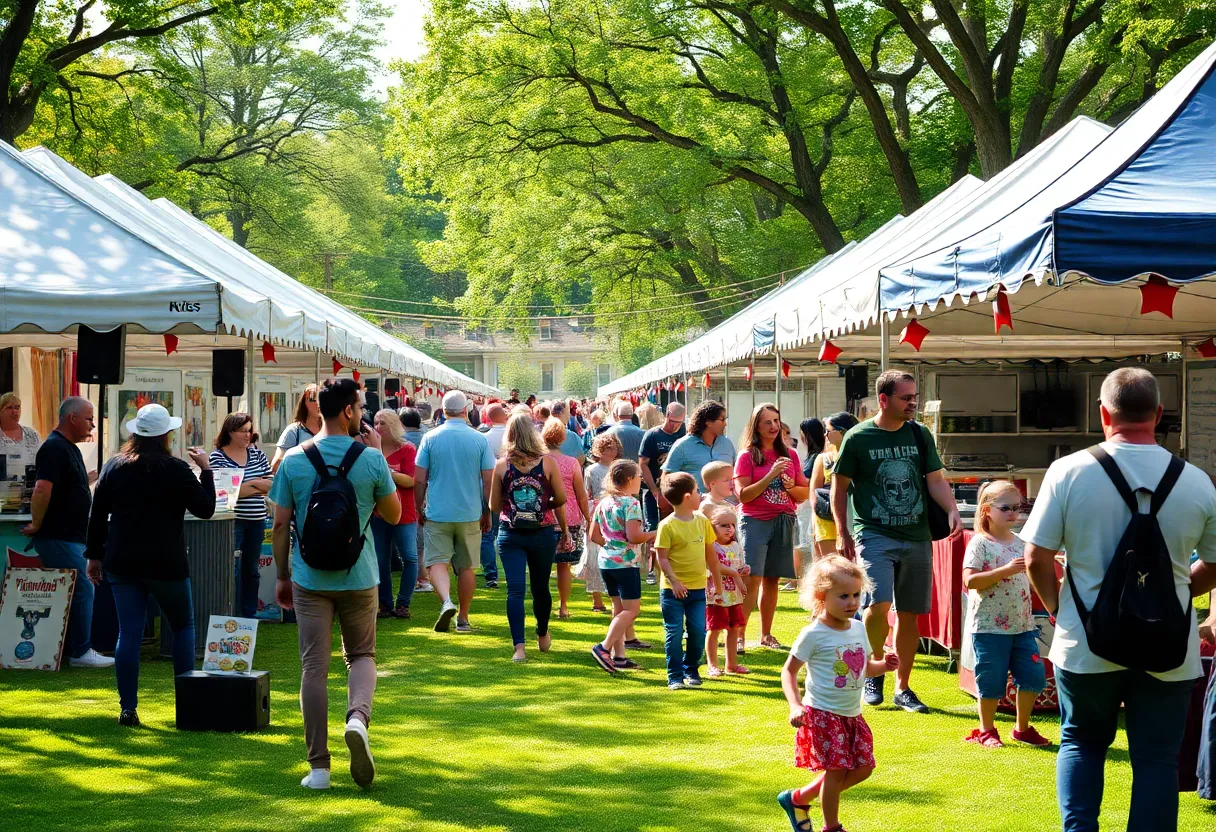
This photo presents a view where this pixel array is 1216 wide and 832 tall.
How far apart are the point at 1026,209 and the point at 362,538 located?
417cm

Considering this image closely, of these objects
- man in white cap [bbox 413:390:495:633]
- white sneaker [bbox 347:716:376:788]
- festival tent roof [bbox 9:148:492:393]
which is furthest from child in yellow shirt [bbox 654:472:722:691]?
festival tent roof [bbox 9:148:492:393]

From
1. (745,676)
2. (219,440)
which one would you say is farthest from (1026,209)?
(219,440)

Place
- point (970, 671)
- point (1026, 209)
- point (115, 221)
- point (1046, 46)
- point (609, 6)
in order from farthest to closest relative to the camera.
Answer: point (609, 6)
point (1046, 46)
point (115, 221)
point (970, 671)
point (1026, 209)

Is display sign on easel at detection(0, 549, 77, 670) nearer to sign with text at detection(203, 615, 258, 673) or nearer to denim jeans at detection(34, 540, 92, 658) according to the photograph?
denim jeans at detection(34, 540, 92, 658)

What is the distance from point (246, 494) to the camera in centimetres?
1057

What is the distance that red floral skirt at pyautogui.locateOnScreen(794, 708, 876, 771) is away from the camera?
16.8 feet

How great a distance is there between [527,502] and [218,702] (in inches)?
109

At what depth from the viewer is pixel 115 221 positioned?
33.9ft

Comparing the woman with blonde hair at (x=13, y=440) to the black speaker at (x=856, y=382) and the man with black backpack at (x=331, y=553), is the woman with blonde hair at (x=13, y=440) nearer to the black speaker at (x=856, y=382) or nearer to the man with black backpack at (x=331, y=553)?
the man with black backpack at (x=331, y=553)

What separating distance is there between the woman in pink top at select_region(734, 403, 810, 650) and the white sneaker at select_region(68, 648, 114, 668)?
15.3 feet

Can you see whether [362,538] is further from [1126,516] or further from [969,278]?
[969,278]

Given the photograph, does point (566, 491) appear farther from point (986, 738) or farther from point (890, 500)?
point (986, 738)

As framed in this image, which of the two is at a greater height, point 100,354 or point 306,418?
point 100,354

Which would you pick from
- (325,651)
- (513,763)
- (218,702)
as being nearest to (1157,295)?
(513,763)
